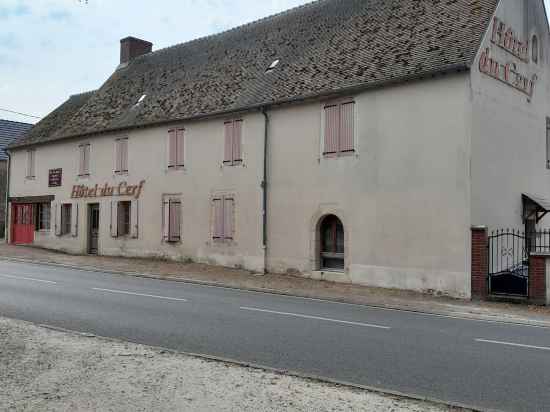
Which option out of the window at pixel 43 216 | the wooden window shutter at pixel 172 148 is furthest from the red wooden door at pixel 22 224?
the wooden window shutter at pixel 172 148

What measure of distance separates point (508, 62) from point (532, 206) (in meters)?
4.80

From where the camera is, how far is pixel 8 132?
40.5 meters

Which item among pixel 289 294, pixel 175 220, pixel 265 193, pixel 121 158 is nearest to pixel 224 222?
pixel 265 193

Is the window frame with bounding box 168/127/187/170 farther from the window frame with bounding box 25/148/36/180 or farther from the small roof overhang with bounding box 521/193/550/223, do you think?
the small roof overhang with bounding box 521/193/550/223

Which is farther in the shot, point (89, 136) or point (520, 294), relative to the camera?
point (89, 136)

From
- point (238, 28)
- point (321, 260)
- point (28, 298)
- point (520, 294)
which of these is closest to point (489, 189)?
point (520, 294)

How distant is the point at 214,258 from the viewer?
2105cm

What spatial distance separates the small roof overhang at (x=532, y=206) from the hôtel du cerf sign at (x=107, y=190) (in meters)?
15.0

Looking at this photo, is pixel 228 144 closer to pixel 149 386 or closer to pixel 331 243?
pixel 331 243

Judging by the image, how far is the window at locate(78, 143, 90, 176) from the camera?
2677cm

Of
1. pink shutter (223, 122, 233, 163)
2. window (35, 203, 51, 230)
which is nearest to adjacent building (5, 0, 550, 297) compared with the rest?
pink shutter (223, 122, 233, 163)

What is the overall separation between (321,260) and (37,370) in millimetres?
12710

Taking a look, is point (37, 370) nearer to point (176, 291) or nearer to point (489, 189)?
point (176, 291)

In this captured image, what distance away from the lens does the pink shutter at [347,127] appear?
17422 mm
